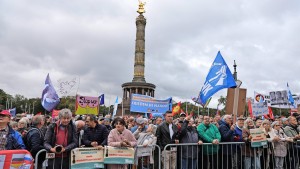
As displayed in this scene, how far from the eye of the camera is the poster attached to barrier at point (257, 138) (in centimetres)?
631

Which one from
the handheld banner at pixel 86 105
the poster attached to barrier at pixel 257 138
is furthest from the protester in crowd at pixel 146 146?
the handheld banner at pixel 86 105

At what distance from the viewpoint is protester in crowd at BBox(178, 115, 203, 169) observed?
243 inches

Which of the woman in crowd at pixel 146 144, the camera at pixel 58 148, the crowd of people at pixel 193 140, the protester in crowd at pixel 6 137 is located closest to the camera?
the protester in crowd at pixel 6 137

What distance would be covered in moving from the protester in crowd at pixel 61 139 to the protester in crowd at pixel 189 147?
2.53m

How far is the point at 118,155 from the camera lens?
487 cm

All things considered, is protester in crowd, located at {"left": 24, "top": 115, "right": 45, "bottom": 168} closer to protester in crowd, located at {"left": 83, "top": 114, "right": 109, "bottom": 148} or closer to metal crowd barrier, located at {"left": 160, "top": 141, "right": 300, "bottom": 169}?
protester in crowd, located at {"left": 83, "top": 114, "right": 109, "bottom": 148}

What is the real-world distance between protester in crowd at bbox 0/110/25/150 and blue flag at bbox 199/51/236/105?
495 centimetres

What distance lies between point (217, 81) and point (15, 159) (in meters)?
5.62

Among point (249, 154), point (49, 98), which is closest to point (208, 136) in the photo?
point (249, 154)

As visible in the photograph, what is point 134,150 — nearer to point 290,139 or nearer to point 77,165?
point 77,165

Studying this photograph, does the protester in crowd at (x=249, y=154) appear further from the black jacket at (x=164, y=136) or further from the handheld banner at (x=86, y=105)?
the handheld banner at (x=86, y=105)

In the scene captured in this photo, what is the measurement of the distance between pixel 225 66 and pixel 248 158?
268cm

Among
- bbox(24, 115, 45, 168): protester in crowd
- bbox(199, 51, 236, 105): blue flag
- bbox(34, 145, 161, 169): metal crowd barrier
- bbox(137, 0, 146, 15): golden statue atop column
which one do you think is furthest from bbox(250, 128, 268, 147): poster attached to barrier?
bbox(137, 0, 146, 15): golden statue atop column

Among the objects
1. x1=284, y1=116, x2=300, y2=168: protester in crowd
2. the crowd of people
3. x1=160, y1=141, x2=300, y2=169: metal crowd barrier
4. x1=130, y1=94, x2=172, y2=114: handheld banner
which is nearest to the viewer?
the crowd of people
